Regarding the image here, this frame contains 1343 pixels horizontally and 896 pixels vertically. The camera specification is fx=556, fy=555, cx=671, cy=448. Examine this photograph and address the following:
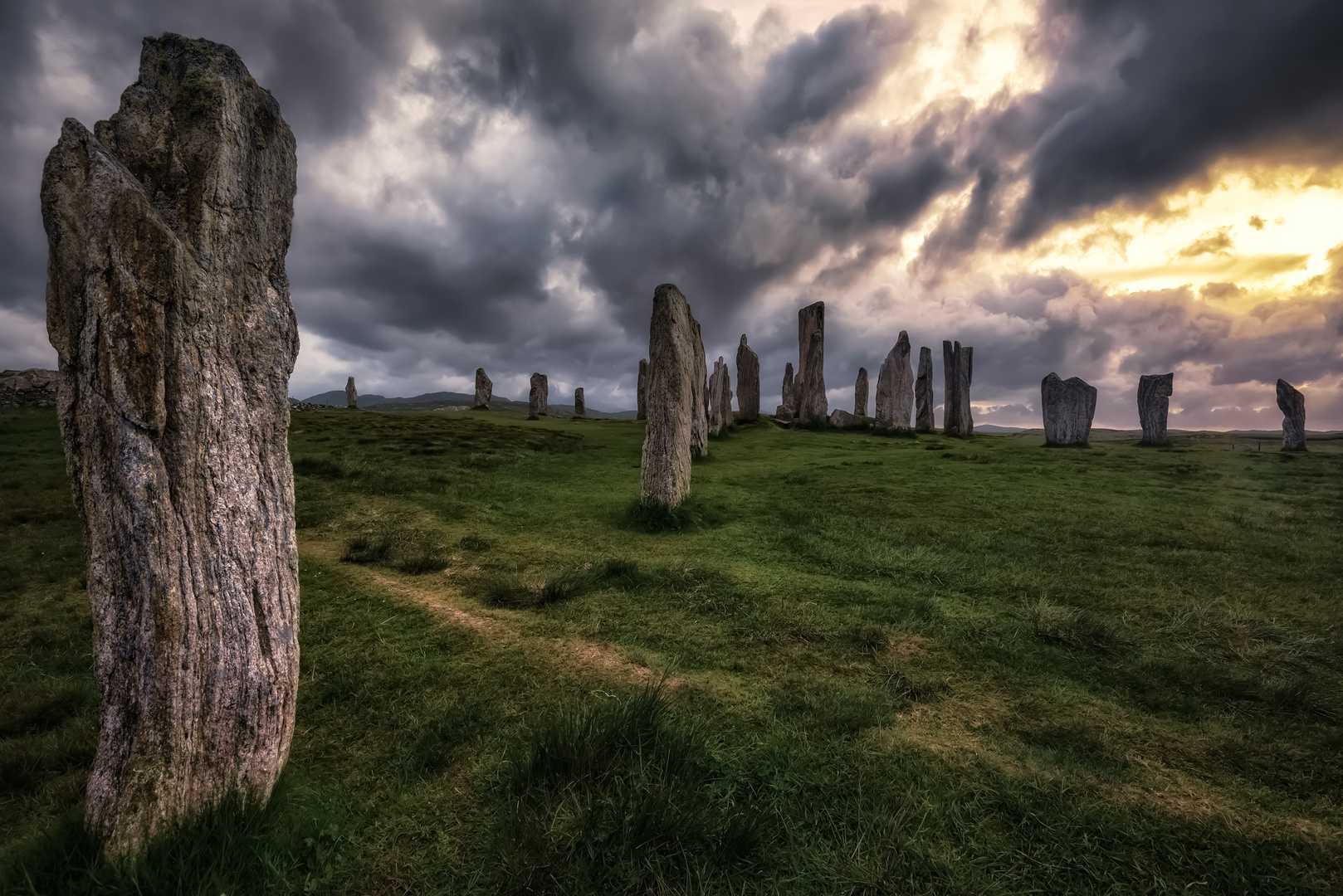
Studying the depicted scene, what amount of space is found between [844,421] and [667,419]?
20.2 metres

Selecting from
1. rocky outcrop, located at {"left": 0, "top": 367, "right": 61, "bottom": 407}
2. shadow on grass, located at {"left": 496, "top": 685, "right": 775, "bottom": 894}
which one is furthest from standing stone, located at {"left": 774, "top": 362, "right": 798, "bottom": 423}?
rocky outcrop, located at {"left": 0, "top": 367, "right": 61, "bottom": 407}

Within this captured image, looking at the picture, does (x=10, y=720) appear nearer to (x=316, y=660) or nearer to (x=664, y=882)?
(x=316, y=660)

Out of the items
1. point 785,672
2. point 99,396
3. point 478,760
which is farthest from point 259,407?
point 785,672

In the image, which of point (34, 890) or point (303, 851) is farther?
point (303, 851)

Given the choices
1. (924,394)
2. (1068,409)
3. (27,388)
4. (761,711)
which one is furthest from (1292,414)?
(27,388)

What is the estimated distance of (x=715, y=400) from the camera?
27.3 metres

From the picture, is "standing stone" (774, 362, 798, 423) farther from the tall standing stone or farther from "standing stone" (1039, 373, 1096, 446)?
"standing stone" (1039, 373, 1096, 446)

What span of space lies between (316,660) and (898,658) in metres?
5.42

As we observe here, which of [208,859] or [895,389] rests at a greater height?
[895,389]

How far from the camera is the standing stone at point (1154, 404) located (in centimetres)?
2503

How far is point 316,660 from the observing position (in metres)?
5.04

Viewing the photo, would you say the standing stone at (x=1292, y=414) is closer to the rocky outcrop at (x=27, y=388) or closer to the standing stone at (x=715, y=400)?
the standing stone at (x=715, y=400)

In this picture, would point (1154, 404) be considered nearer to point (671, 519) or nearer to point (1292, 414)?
point (1292, 414)

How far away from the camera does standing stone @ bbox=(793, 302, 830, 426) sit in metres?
28.8
